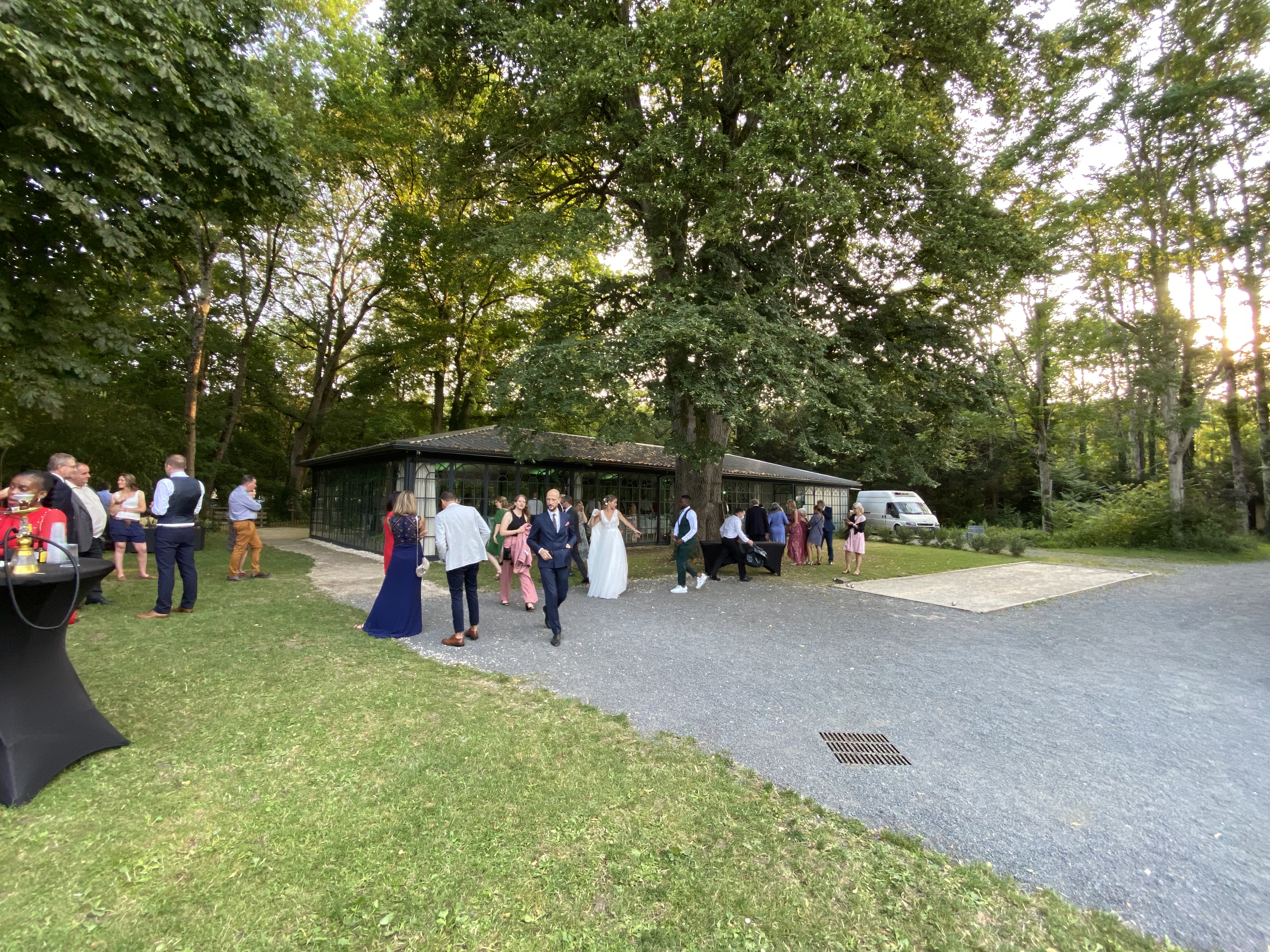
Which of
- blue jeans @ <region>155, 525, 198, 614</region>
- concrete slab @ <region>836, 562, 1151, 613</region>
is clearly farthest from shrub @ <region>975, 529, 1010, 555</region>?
blue jeans @ <region>155, 525, 198, 614</region>

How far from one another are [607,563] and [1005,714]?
586cm

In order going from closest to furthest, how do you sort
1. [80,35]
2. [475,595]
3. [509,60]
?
1. [475,595]
2. [80,35]
3. [509,60]

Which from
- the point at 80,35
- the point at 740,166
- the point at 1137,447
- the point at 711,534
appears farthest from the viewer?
the point at 1137,447

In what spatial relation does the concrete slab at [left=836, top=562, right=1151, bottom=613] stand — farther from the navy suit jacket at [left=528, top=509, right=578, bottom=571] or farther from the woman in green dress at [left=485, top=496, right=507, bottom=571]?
the woman in green dress at [left=485, top=496, right=507, bottom=571]

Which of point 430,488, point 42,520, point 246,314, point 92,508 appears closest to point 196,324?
point 246,314

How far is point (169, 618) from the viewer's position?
22.8 ft

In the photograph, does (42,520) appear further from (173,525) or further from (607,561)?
(607,561)

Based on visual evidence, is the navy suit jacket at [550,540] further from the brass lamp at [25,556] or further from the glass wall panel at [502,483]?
the glass wall panel at [502,483]

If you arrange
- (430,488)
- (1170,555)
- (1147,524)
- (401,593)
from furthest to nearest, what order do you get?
(1147,524) < (1170,555) < (430,488) < (401,593)

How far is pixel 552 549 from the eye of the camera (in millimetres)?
6730

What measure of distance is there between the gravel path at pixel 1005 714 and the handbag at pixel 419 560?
788 millimetres

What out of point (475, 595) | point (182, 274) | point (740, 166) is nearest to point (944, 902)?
point (475, 595)

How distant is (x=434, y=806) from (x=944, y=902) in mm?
2427

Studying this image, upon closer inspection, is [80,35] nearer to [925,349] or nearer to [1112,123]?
[925,349]
